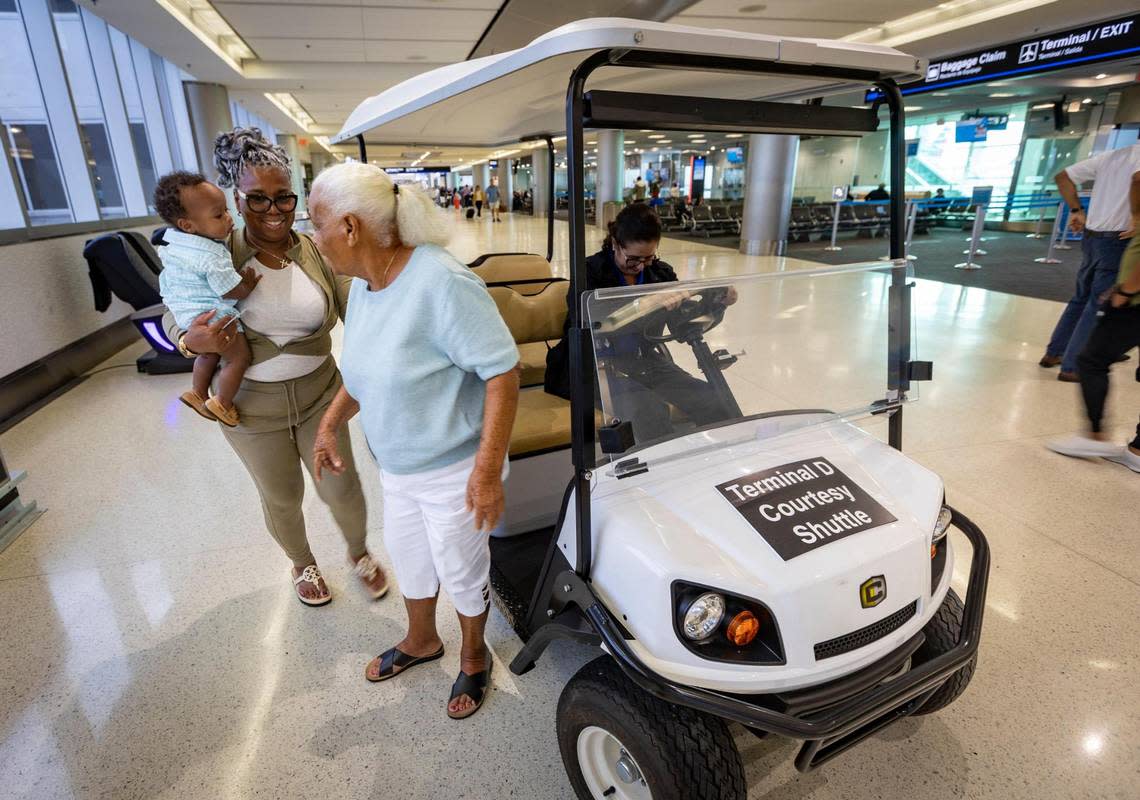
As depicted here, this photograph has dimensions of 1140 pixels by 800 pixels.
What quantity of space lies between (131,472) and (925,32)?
9942 millimetres

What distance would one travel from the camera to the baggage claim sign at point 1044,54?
6.61m

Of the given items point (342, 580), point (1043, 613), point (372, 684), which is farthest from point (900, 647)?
point (342, 580)

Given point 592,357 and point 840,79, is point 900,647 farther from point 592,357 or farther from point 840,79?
point 840,79

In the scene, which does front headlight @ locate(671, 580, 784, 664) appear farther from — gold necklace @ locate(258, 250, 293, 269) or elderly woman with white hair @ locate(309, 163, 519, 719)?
gold necklace @ locate(258, 250, 293, 269)

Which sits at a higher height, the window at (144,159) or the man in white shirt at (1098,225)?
the window at (144,159)

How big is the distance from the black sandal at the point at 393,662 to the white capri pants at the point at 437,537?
11.0 inches

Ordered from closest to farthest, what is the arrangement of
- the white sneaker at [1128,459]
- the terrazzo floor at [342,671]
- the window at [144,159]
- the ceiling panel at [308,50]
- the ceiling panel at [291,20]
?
the terrazzo floor at [342,671]
the white sneaker at [1128,459]
the ceiling panel at [291,20]
the window at [144,159]
the ceiling panel at [308,50]

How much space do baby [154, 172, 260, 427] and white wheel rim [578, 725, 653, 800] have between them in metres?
1.43

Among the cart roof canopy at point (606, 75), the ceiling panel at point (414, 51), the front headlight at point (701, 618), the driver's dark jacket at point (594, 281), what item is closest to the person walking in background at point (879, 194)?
the ceiling panel at point (414, 51)

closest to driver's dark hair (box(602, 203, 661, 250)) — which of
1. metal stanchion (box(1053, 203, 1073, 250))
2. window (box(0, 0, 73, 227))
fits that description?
window (box(0, 0, 73, 227))

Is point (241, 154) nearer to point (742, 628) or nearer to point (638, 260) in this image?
point (638, 260)

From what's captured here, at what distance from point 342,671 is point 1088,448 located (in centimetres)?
393

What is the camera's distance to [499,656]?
2031 millimetres

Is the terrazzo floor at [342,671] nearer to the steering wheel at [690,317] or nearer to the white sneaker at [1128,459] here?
the white sneaker at [1128,459]
